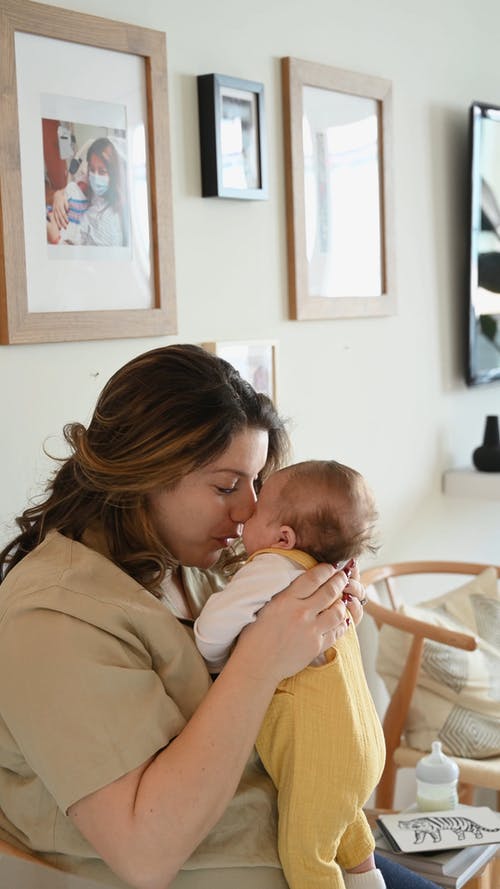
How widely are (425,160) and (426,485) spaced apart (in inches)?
35.7

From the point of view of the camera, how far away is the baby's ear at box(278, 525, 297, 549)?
5.08 ft

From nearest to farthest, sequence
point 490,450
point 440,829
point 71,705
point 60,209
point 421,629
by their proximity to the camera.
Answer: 1. point 71,705
2. point 440,829
3. point 60,209
4. point 421,629
5. point 490,450

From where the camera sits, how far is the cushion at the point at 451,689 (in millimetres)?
2547

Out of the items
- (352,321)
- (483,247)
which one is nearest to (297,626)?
(352,321)

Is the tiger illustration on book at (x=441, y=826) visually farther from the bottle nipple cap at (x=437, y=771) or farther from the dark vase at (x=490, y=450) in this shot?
the dark vase at (x=490, y=450)

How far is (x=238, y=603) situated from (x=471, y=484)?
1.83m

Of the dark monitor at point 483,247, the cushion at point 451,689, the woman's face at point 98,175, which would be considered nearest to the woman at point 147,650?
the woman's face at point 98,175

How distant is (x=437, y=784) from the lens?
2.04 m

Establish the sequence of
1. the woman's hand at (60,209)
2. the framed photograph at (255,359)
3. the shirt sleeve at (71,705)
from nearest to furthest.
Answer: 1. the shirt sleeve at (71,705)
2. the woman's hand at (60,209)
3. the framed photograph at (255,359)

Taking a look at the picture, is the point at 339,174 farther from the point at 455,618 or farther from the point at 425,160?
the point at 455,618

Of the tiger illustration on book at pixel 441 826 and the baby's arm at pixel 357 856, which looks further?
the tiger illustration on book at pixel 441 826

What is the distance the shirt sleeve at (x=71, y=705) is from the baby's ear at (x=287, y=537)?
30cm

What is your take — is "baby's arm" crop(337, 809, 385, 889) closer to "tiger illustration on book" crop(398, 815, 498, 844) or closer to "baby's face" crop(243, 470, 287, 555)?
"tiger illustration on book" crop(398, 815, 498, 844)

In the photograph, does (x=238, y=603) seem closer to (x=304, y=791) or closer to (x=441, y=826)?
(x=304, y=791)
